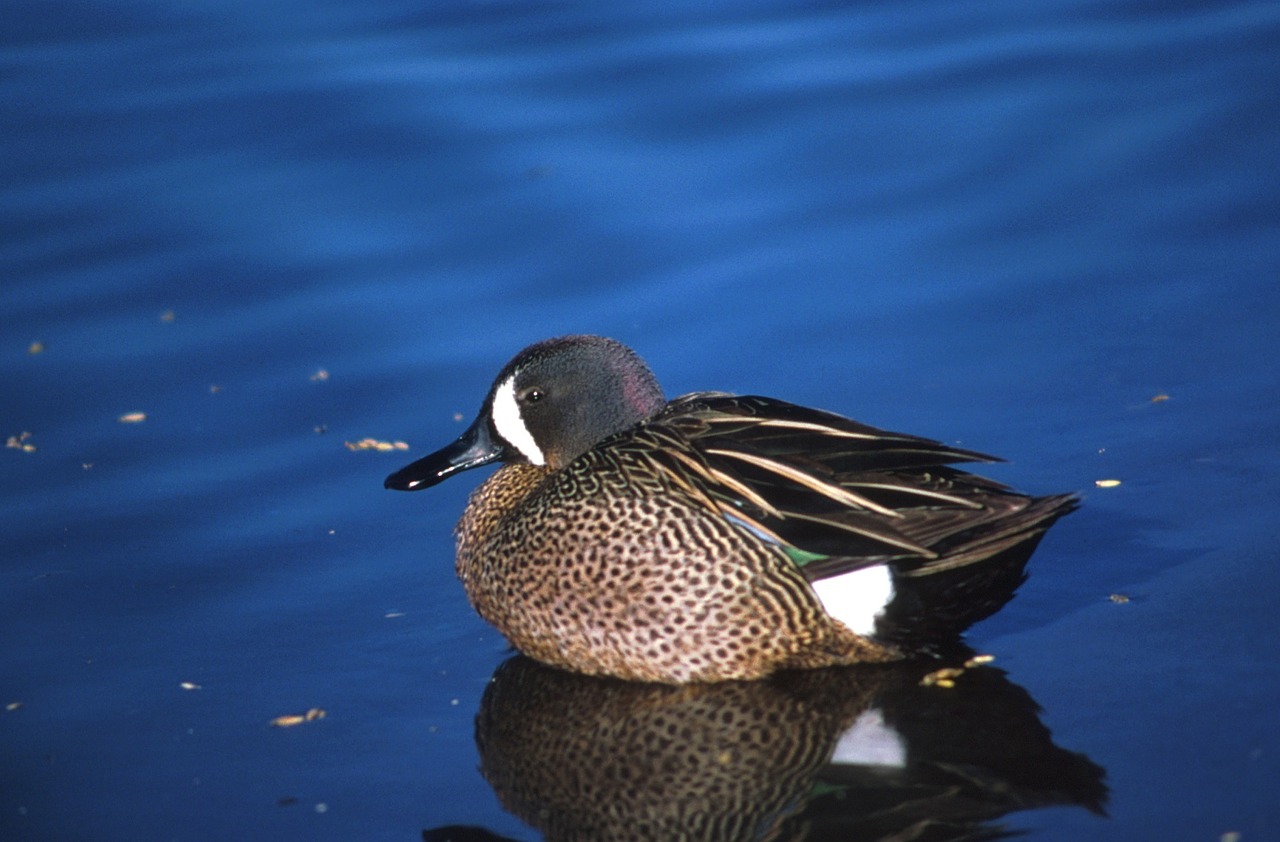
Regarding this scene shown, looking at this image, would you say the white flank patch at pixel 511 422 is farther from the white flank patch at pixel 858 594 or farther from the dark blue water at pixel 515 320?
the white flank patch at pixel 858 594

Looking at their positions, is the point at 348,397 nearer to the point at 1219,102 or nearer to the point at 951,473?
the point at 951,473

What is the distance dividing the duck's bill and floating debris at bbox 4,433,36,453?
→ 172 centimetres

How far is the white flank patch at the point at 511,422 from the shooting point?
4980mm

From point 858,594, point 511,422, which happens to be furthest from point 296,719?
point 858,594

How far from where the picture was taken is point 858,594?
4348mm

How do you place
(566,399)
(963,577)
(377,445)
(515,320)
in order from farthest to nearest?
1. (515,320)
2. (377,445)
3. (566,399)
4. (963,577)

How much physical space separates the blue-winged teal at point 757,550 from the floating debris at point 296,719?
565mm

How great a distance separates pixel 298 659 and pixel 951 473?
189 cm

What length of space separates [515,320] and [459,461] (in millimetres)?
1768

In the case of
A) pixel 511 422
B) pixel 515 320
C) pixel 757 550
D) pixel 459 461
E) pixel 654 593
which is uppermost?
pixel 515 320

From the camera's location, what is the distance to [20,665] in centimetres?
477

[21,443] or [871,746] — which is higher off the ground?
[21,443]

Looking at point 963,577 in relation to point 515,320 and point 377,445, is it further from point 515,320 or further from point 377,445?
point 515,320

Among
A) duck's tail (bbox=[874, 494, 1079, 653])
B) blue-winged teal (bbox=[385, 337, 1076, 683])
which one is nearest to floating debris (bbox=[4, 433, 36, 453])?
blue-winged teal (bbox=[385, 337, 1076, 683])
